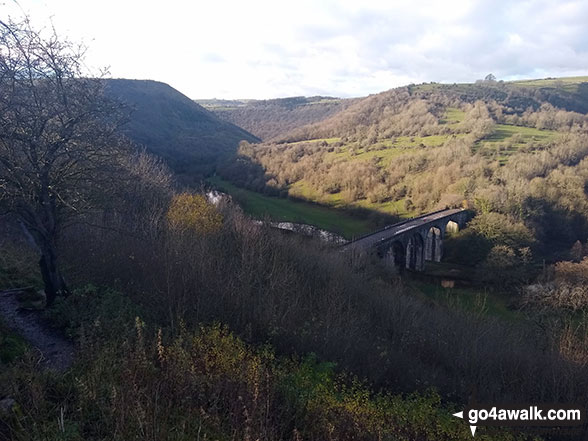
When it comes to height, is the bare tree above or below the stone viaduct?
above

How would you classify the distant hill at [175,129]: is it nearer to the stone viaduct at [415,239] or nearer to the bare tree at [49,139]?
the stone viaduct at [415,239]

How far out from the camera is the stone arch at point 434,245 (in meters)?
45.5

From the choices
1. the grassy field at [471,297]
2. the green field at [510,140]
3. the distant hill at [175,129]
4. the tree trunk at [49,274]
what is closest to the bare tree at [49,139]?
the tree trunk at [49,274]

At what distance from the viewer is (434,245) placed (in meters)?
46.6

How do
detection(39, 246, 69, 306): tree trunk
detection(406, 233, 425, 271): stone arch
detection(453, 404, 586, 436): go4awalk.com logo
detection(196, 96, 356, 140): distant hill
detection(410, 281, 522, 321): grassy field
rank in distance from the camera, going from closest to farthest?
1. detection(453, 404, 586, 436): go4awalk.com logo
2. detection(39, 246, 69, 306): tree trunk
3. detection(410, 281, 522, 321): grassy field
4. detection(406, 233, 425, 271): stone arch
5. detection(196, 96, 356, 140): distant hill

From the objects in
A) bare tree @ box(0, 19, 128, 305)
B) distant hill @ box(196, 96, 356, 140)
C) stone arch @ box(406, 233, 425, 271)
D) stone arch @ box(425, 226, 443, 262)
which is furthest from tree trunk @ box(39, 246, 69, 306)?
distant hill @ box(196, 96, 356, 140)

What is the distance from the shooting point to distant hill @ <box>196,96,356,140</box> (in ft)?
479

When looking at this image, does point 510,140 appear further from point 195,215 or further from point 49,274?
point 49,274

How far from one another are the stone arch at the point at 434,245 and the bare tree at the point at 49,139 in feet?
135

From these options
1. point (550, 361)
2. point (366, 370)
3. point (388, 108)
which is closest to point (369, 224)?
point (550, 361)

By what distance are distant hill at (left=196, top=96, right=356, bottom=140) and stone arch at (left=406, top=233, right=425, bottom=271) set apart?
9816cm

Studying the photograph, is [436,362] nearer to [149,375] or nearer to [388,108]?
[149,375]

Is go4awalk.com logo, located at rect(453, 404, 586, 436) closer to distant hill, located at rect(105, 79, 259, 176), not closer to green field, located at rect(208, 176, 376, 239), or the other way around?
green field, located at rect(208, 176, 376, 239)

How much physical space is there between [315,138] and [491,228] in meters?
62.0
